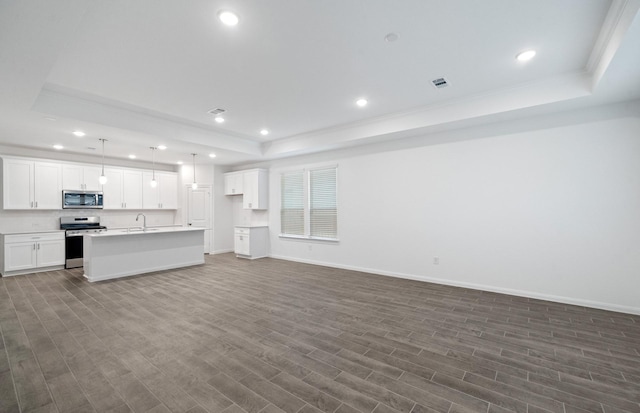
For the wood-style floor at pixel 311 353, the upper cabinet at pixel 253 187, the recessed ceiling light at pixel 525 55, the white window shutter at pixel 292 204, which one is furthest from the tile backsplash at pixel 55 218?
the recessed ceiling light at pixel 525 55

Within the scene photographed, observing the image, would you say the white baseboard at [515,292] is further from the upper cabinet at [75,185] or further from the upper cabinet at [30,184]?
the upper cabinet at [30,184]

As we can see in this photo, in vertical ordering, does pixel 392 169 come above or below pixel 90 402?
above

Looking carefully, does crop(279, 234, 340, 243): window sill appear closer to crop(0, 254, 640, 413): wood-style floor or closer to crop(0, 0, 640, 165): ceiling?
crop(0, 254, 640, 413): wood-style floor

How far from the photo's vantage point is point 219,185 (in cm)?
875

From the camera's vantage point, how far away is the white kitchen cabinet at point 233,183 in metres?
8.32

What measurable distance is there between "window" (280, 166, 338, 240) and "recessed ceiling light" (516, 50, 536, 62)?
3961 mm

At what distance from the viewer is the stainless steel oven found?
21.1 feet

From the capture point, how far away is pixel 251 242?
24.7 ft

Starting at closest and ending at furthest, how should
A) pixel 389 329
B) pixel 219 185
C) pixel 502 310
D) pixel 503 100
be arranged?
pixel 389 329
pixel 502 310
pixel 503 100
pixel 219 185

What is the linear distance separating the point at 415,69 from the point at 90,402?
4432mm

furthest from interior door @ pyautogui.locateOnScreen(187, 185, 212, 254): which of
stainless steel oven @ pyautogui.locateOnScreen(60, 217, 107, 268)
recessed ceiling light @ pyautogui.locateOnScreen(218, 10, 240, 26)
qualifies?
recessed ceiling light @ pyautogui.locateOnScreen(218, 10, 240, 26)

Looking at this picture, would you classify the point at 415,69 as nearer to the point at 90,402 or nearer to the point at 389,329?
the point at 389,329

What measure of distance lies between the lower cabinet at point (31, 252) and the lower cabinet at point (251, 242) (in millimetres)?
3927

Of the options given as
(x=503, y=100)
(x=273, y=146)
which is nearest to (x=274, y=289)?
(x=273, y=146)
